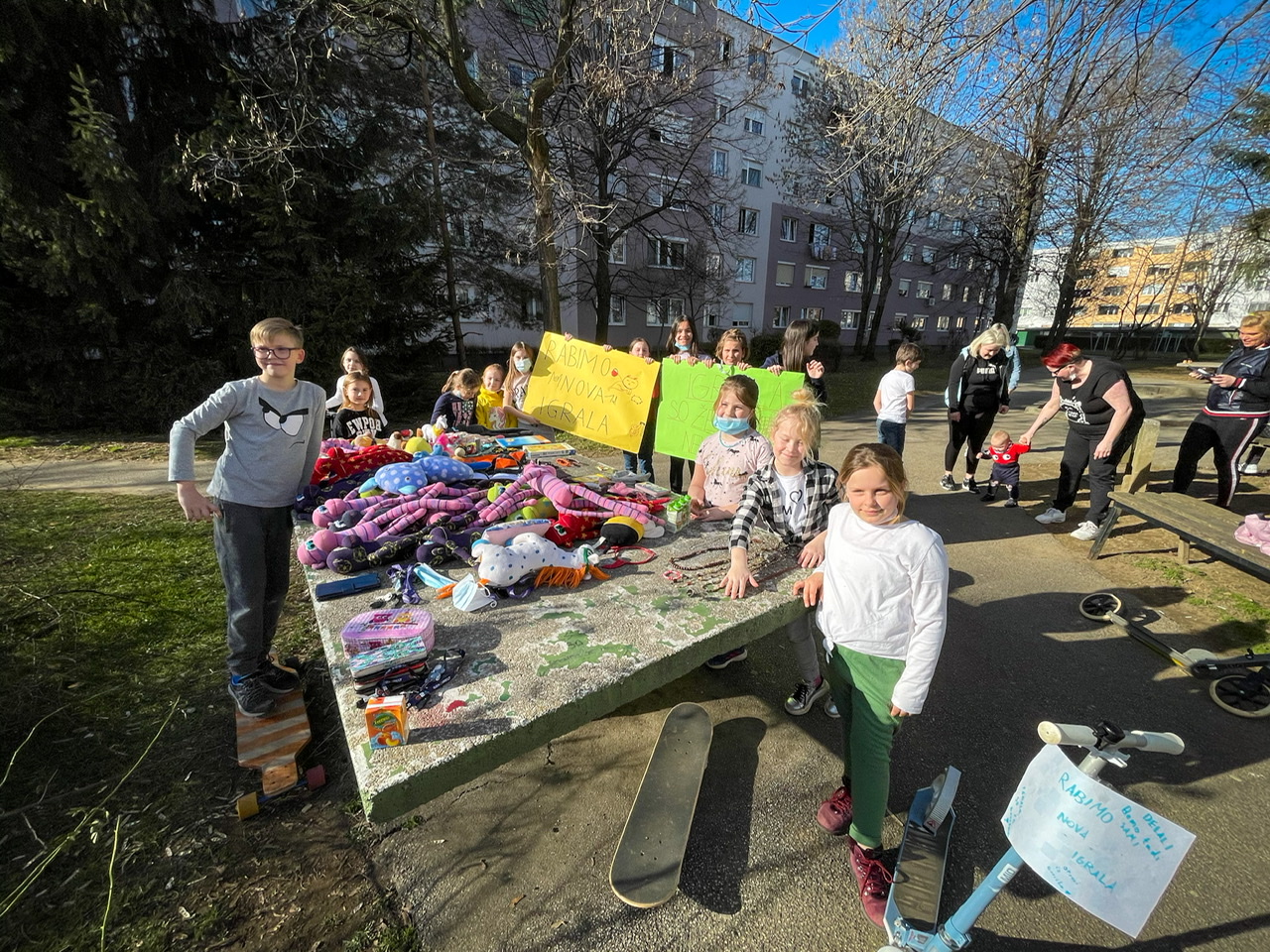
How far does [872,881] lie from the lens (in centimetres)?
196

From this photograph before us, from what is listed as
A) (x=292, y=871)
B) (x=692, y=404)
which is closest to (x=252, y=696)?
(x=292, y=871)

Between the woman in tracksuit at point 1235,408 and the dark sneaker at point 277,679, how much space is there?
7479 mm

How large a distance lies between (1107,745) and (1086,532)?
5123mm

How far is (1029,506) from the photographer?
6215mm

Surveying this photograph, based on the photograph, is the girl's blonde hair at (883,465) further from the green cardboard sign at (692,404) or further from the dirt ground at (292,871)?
the green cardboard sign at (692,404)

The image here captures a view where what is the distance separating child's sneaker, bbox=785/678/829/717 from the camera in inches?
116

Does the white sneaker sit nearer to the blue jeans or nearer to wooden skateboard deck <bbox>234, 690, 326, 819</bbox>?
the blue jeans

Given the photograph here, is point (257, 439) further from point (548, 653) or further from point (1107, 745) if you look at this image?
point (1107, 745)

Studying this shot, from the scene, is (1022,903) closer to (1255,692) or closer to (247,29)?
(1255,692)

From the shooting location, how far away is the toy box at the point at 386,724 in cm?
152

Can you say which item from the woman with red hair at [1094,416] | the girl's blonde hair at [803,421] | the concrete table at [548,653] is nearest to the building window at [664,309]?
the woman with red hair at [1094,416]

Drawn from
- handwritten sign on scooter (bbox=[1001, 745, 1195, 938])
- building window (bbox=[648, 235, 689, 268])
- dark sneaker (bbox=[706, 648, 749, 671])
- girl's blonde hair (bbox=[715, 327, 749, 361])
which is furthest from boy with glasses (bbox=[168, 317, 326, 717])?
building window (bbox=[648, 235, 689, 268])

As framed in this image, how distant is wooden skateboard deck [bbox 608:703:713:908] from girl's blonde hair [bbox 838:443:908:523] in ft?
4.83

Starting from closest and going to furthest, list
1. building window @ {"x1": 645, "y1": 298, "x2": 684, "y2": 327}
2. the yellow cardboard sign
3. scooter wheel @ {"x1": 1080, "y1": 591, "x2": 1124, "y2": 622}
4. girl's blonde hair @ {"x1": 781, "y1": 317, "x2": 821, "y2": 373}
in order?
scooter wheel @ {"x1": 1080, "y1": 591, "x2": 1124, "y2": 622} → girl's blonde hair @ {"x1": 781, "y1": 317, "x2": 821, "y2": 373} → the yellow cardboard sign → building window @ {"x1": 645, "y1": 298, "x2": 684, "y2": 327}
